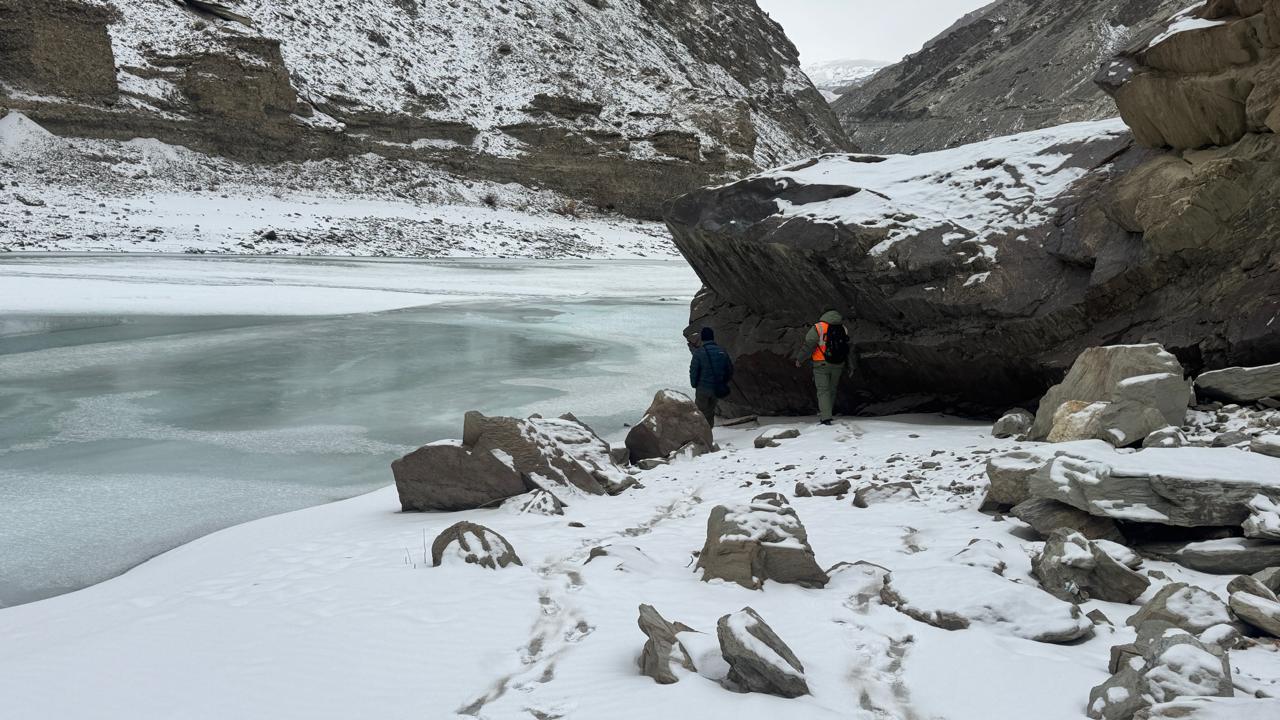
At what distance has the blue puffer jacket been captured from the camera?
9.35 meters

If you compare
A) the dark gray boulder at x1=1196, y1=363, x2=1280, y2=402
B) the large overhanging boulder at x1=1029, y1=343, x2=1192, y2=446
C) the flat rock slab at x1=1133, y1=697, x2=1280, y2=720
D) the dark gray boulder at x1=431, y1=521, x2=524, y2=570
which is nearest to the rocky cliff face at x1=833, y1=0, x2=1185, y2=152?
the dark gray boulder at x1=1196, y1=363, x2=1280, y2=402

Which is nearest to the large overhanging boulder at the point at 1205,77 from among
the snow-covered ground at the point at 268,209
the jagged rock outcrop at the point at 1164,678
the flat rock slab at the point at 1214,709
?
the jagged rock outcrop at the point at 1164,678

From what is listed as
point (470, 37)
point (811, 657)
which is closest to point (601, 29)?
point (470, 37)

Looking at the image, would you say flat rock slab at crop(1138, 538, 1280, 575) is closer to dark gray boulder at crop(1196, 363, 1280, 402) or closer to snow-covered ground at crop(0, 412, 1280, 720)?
snow-covered ground at crop(0, 412, 1280, 720)

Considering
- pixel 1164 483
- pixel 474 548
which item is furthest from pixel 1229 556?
pixel 474 548

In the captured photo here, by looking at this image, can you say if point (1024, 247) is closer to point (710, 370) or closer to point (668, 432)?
point (710, 370)

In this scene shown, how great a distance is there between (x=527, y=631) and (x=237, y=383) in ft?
28.9

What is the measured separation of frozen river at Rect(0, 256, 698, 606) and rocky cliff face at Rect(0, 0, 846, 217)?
17.0m

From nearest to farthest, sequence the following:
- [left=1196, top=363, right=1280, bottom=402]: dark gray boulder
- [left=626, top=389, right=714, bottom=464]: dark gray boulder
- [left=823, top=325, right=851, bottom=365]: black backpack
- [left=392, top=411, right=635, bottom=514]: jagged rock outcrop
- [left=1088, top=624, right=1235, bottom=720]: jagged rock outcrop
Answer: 1. [left=1088, top=624, right=1235, bottom=720]: jagged rock outcrop
2. [left=1196, top=363, right=1280, bottom=402]: dark gray boulder
3. [left=392, top=411, right=635, bottom=514]: jagged rock outcrop
4. [left=626, top=389, right=714, bottom=464]: dark gray boulder
5. [left=823, top=325, right=851, bottom=365]: black backpack

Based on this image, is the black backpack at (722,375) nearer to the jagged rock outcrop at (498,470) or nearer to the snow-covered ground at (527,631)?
the jagged rock outcrop at (498,470)

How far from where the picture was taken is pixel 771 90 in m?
75.4

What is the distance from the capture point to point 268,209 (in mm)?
35719

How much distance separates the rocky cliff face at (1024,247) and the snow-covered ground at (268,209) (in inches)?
1009

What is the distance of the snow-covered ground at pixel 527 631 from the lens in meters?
3.10
